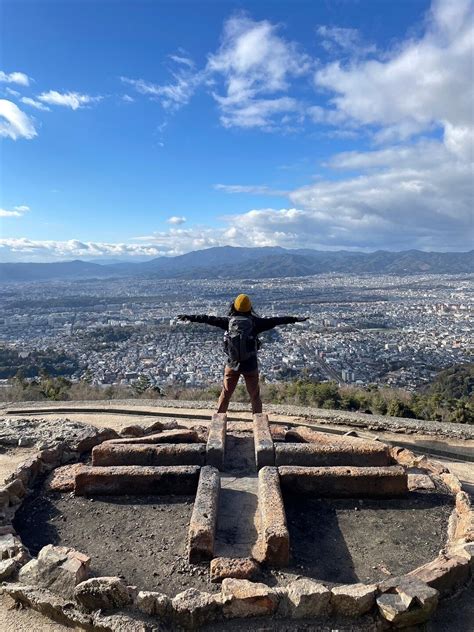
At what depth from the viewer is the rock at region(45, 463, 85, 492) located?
643cm

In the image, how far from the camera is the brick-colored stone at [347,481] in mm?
6152

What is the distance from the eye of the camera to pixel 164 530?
5.45 meters

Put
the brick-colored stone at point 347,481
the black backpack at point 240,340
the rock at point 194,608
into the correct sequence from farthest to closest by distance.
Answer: the black backpack at point 240,340 → the brick-colored stone at point 347,481 → the rock at point 194,608

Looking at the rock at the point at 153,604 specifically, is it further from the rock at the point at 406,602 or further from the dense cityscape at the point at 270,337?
the dense cityscape at the point at 270,337

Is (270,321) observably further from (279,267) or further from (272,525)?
(279,267)

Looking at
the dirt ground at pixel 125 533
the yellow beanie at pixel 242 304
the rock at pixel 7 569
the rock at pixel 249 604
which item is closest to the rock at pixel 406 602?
the rock at pixel 249 604

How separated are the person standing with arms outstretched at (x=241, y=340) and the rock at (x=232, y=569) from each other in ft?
13.0

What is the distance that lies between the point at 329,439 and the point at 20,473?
186 inches

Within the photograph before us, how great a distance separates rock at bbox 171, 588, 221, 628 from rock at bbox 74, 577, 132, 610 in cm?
47

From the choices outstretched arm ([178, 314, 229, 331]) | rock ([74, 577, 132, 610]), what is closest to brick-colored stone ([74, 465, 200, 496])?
rock ([74, 577, 132, 610])

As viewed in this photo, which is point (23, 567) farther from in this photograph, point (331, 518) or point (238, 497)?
point (331, 518)

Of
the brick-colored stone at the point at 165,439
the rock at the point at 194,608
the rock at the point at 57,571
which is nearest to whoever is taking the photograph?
the rock at the point at 194,608

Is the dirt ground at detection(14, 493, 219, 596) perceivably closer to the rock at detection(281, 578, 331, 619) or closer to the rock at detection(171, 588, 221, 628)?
the rock at detection(171, 588, 221, 628)

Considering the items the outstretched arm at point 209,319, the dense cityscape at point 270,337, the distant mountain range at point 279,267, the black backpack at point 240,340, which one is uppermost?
the outstretched arm at point 209,319
